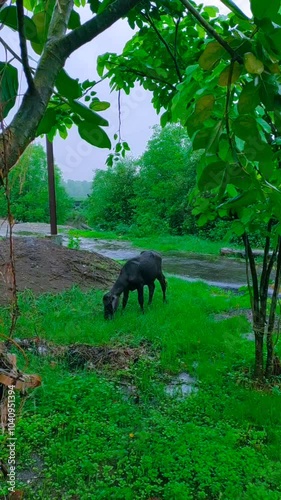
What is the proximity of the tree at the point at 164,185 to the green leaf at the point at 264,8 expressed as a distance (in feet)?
64.5

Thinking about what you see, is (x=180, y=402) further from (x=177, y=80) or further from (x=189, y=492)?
(x=177, y=80)

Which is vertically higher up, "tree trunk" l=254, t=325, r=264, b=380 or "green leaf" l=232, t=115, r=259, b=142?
"green leaf" l=232, t=115, r=259, b=142

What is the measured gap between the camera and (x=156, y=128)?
76.9ft

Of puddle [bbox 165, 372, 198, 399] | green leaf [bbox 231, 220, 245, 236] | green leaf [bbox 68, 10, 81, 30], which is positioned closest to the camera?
green leaf [bbox 68, 10, 81, 30]

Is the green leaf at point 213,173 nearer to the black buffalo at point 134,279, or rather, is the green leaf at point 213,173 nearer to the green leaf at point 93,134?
the green leaf at point 93,134

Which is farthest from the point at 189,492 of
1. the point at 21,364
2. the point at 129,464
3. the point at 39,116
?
the point at 39,116

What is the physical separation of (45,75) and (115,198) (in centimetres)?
2672

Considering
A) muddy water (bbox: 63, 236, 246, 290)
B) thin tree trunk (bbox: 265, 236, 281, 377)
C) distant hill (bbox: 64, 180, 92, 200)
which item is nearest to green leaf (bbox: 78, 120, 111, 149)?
thin tree trunk (bbox: 265, 236, 281, 377)

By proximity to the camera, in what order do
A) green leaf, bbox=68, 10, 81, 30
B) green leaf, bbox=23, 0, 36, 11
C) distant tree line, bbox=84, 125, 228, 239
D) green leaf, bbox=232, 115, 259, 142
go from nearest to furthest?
1. green leaf, bbox=232, 115, 259, 142
2. green leaf, bbox=68, 10, 81, 30
3. green leaf, bbox=23, 0, 36, 11
4. distant tree line, bbox=84, 125, 228, 239

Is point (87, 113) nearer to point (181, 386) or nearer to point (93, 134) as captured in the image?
point (93, 134)

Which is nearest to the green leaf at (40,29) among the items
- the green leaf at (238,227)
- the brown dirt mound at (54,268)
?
the green leaf at (238,227)

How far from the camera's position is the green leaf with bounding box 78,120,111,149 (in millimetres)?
986

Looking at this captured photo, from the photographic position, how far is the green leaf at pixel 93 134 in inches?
38.8

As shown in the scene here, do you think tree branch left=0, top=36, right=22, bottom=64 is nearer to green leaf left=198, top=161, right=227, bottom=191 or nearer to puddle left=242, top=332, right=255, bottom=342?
green leaf left=198, top=161, right=227, bottom=191
